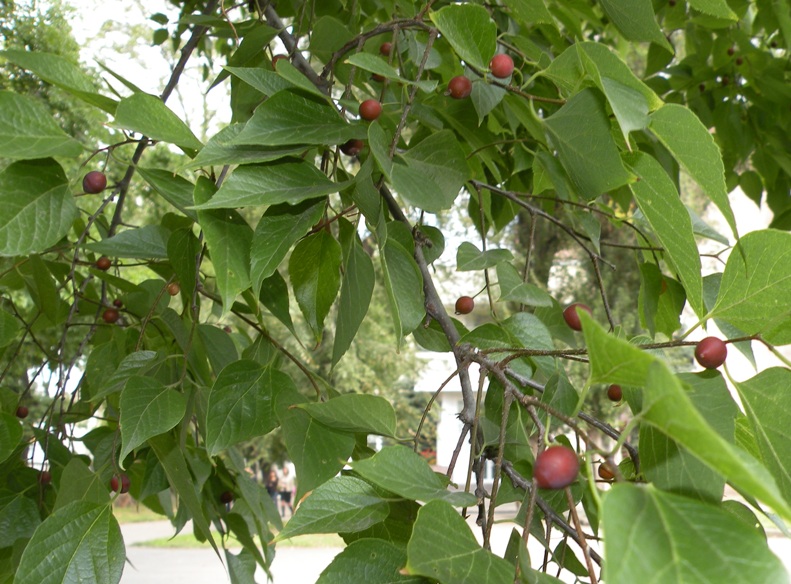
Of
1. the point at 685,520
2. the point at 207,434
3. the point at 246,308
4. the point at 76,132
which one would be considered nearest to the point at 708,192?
the point at 685,520

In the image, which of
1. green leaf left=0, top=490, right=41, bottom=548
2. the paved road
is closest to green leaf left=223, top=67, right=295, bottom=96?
green leaf left=0, top=490, right=41, bottom=548

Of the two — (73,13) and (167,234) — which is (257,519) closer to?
(167,234)

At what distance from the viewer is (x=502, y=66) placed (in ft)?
1.33

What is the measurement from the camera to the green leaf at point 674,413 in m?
0.15

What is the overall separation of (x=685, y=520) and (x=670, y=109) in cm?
18

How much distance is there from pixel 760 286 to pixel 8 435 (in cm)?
47

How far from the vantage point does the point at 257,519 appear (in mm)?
694

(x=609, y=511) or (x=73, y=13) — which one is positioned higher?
(x=73, y=13)

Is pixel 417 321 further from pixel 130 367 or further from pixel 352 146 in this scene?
pixel 130 367

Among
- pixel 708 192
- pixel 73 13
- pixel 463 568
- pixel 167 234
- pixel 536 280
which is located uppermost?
pixel 73 13

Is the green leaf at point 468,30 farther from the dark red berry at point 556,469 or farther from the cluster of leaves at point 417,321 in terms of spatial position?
the dark red berry at point 556,469

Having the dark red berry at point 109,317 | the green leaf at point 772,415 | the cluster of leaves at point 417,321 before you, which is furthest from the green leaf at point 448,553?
the dark red berry at point 109,317

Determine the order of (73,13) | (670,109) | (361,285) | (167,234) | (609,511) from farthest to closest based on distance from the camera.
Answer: (73,13), (167,234), (361,285), (670,109), (609,511)

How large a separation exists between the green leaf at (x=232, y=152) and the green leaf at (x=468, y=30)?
88 millimetres
